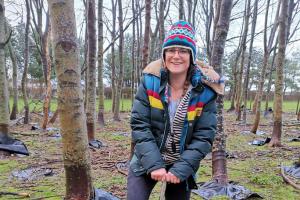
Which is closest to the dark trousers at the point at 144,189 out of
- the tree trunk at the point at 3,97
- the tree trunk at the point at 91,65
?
the tree trunk at the point at 3,97

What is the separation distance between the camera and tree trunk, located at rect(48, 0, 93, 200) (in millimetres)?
2924

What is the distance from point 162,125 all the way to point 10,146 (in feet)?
17.3

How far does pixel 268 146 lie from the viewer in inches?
319

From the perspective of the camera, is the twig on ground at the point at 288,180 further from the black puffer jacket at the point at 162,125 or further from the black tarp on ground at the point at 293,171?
the black puffer jacket at the point at 162,125

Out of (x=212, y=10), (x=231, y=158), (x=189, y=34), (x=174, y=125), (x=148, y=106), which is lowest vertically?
(x=231, y=158)

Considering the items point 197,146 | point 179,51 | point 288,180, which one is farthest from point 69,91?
point 288,180

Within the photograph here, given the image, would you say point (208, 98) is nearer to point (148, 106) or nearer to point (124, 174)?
point (148, 106)

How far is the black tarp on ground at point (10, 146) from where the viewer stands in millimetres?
6371

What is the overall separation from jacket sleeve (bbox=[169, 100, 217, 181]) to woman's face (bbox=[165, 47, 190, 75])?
0.34 meters

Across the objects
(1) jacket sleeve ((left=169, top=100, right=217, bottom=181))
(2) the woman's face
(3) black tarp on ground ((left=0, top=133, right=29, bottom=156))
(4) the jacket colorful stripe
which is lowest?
(3) black tarp on ground ((left=0, top=133, right=29, bottom=156))

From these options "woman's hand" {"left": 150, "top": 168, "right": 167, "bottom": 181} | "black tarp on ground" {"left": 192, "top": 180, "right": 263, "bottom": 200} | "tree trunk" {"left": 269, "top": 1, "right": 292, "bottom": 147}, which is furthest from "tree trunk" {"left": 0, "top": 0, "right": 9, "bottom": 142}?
"tree trunk" {"left": 269, "top": 1, "right": 292, "bottom": 147}

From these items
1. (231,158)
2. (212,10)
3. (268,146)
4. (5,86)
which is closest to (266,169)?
(231,158)

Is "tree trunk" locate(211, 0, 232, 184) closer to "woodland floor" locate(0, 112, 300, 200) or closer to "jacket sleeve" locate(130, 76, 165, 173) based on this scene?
"woodland floor" locate(0, 112, 300, 200)

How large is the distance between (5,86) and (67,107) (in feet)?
14.1
